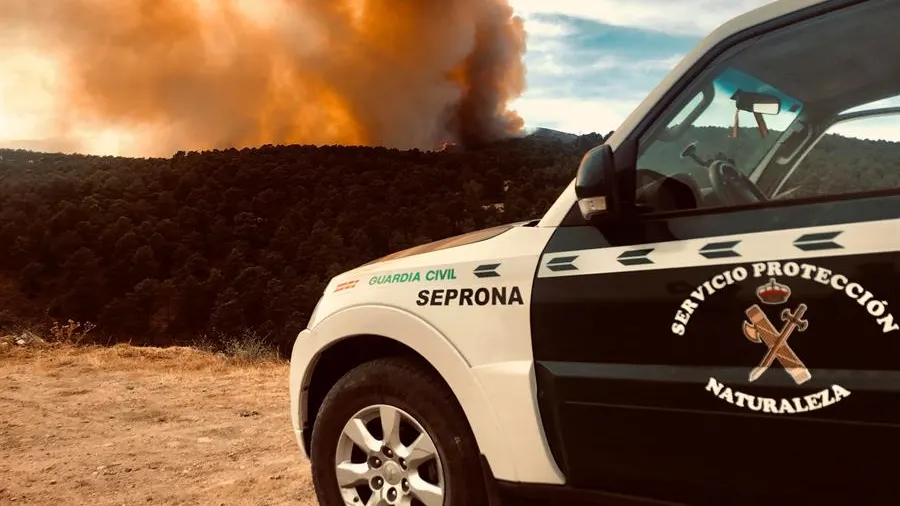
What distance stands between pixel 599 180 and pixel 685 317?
0.42 meters

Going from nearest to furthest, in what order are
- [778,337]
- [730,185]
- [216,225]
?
[778,337] → [730,185] → [216,225]

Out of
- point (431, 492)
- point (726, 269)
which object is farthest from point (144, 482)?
point (726, 269)

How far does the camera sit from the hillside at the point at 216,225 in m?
39.7

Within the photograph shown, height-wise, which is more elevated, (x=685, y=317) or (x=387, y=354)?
(x=685, y=317)

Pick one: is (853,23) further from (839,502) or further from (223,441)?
(223,441)

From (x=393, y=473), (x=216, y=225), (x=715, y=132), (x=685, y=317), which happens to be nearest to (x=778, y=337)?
(x=685, y=317)

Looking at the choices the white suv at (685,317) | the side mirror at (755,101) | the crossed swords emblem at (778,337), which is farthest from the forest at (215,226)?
the crossed swords emblem at (778,337)

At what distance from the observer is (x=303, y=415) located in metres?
3.09

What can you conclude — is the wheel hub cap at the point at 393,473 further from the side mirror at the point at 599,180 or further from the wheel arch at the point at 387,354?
the side mirror at the point at 599,180

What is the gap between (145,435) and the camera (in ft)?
19.1

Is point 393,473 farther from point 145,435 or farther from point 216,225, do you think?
point 216,225

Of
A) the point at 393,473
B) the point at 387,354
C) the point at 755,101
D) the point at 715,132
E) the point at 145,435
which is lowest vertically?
Answer: the point at 145,435

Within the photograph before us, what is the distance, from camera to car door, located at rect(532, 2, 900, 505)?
1.72m

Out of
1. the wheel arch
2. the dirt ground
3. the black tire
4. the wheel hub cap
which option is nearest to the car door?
the wheel arch
